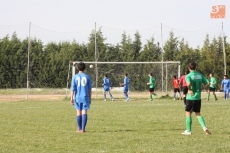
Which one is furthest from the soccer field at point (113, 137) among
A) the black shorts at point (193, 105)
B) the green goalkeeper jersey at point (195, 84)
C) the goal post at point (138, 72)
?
the goal post at point (138, 72)

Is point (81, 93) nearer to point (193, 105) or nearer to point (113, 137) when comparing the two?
point (113, 137)

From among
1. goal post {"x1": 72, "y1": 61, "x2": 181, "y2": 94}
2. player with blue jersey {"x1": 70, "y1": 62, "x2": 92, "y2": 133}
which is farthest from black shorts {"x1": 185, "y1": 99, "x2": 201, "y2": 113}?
goal post {"x1": 72, "y1": 61, "x2": 181, "y2": 94}

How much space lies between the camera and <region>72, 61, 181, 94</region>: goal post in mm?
40844

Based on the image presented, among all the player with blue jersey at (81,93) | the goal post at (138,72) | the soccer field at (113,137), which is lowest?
the soccer field at (113,137)

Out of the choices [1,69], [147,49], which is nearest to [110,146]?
[1,69]

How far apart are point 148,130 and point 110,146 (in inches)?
148

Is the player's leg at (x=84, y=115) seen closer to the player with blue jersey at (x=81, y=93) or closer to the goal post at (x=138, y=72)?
the player with blue jersey at (x=81, y=93)

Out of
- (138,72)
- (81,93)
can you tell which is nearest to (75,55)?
(138,72)

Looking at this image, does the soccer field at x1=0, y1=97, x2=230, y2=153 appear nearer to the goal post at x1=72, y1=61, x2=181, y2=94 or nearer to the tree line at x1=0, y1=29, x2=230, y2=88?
the goal post at x1=72, y1=61, x2=181, y2=94

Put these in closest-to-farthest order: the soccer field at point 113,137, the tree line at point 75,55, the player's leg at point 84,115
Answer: the soccer field at point 113,137 → the player's leg at point 84,115 → the tree line at point 75,55

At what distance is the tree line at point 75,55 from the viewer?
43844mm

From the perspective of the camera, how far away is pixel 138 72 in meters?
41.9

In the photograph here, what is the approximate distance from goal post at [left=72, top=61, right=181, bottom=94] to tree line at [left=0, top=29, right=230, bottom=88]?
266mm

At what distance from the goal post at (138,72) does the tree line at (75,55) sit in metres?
0.27
